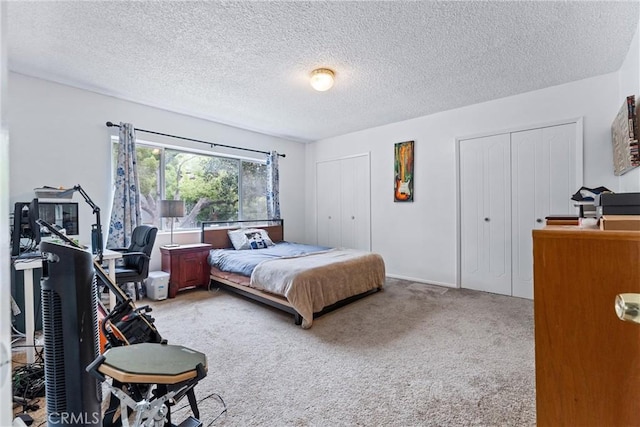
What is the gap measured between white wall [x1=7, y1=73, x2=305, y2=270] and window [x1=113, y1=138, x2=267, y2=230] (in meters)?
0.23

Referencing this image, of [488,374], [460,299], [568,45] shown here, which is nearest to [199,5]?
[568,45]

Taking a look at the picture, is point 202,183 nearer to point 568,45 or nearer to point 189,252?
point 189,252

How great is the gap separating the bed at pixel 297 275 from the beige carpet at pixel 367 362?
18 centimetres

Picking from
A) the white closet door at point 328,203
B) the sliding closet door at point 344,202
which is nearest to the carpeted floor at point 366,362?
the sliding closet door at point 344,202

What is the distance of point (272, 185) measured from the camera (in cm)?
528

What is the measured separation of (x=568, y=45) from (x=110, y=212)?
16.8 feet

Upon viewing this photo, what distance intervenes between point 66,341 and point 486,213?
430 centimetres

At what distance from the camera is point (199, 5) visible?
1969 mm

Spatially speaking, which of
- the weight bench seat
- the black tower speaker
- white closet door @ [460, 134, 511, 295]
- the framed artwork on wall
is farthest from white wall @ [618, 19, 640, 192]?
the black tower speaker

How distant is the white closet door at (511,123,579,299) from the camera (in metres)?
3.27

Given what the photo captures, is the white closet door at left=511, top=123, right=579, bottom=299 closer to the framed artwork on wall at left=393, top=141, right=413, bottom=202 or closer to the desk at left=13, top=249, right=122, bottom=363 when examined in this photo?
the framed artwork on wall at left=393, top=141, right=413, bottom=202

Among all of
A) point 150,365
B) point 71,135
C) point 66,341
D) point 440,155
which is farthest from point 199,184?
point 150,365

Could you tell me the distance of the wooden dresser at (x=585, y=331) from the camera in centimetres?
64

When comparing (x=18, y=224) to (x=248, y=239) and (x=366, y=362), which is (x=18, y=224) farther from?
(x=366, y=362)
